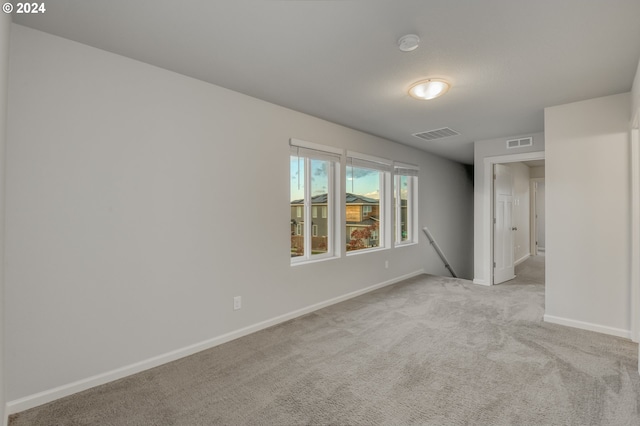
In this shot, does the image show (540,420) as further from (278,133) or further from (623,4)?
(278,133)

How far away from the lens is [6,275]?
5.99ft

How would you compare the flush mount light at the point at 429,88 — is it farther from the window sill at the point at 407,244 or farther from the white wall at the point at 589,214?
the window sill at the point at 407,244

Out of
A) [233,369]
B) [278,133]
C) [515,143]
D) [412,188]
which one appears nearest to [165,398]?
[233,369]

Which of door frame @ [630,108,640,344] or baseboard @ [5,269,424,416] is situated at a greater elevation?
door frame @ [630,108,640,344]

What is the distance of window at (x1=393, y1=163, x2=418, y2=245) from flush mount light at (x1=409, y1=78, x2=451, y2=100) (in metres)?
2.41

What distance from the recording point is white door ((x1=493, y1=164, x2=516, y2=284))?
4883 millimetres

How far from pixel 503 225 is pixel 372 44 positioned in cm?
429

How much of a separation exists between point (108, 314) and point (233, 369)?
3.24 feet

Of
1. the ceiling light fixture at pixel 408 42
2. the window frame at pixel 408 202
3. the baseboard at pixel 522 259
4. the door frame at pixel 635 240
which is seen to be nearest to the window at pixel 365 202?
the window frame at pixel 408 202

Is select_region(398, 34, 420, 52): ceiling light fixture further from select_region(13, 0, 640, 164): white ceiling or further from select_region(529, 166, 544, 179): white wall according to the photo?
select_region(529, 166, 544, 179): white wall

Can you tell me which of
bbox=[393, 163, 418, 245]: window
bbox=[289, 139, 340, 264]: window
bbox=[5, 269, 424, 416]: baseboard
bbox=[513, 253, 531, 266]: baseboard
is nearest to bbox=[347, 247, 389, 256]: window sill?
bbox=[289, 139, 340, 264]: window

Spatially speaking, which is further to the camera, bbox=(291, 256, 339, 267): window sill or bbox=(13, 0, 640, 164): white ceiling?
bbox=(291, 256, 339, 267): window sill

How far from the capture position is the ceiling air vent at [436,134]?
4305 millimetres

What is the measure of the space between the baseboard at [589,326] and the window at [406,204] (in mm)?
2356
